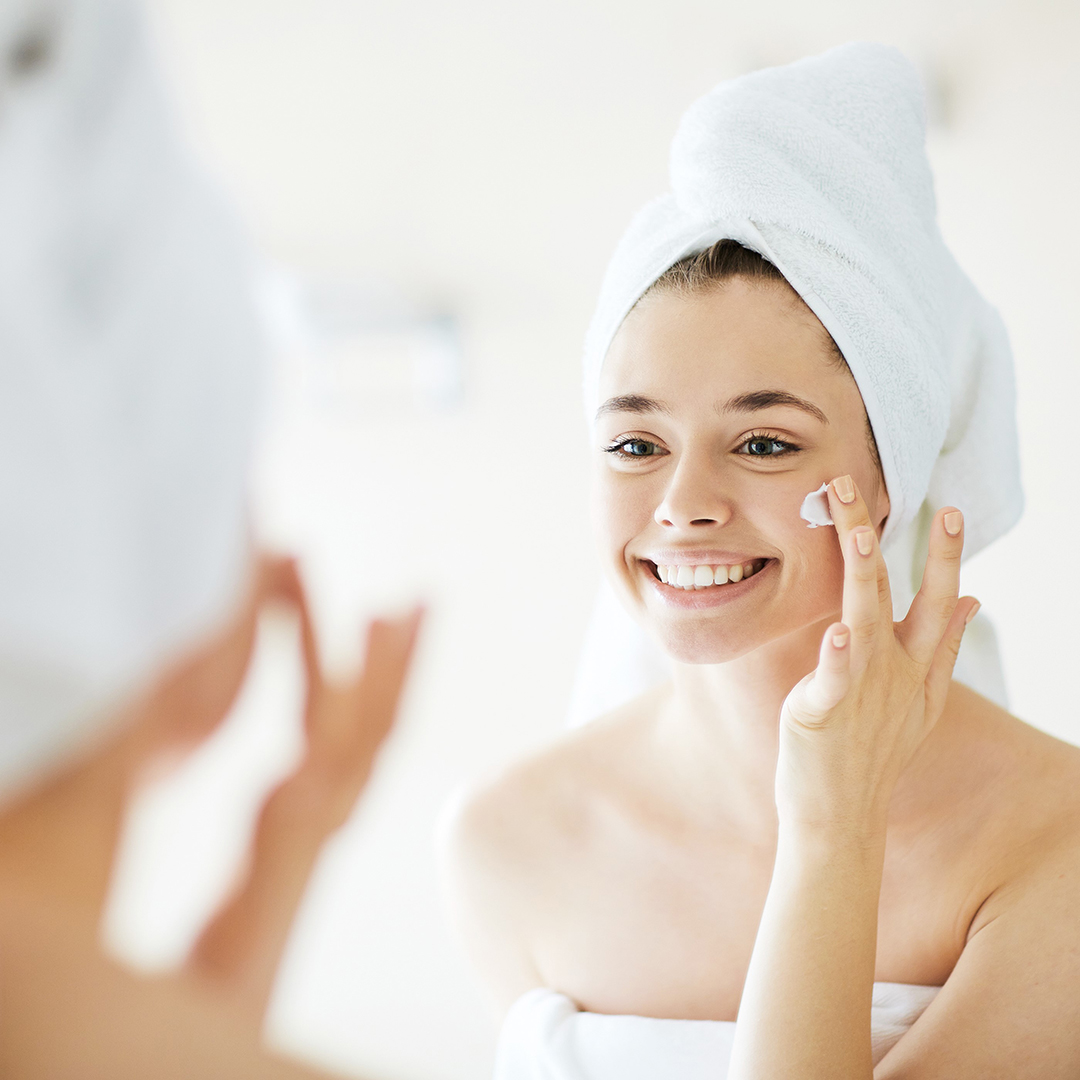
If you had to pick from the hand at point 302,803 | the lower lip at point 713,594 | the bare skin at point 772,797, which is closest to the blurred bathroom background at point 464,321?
the bare skin at point 772,797

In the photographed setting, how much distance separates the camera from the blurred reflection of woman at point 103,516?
31 centimetres

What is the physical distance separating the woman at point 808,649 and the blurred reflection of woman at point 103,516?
1.90 ft

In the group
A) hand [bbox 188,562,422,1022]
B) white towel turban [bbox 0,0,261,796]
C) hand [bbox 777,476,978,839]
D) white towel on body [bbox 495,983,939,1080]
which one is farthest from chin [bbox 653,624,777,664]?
white towel turban [bbox 0,0,261,796]

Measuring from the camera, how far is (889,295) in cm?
94

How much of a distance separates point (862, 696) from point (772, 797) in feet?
0.94

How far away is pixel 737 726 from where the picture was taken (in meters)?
1.08

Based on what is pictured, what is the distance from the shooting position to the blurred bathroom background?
1.40 meters

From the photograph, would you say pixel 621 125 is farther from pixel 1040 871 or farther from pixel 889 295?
pixel 1040 871

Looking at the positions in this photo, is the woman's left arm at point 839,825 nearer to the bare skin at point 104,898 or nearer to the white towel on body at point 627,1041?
the white towel on body at point 627,1041

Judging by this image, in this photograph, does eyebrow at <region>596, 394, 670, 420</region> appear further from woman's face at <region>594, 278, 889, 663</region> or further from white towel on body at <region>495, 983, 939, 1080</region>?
white towel on body at <region>495, 983, 939, 1080</region>

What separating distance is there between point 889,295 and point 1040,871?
0.55 metres

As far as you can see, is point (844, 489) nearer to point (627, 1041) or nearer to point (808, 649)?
point (808, 649)

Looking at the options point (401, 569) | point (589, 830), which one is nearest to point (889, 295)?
point (589, 830)

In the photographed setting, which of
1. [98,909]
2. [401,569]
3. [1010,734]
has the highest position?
[401,569]
